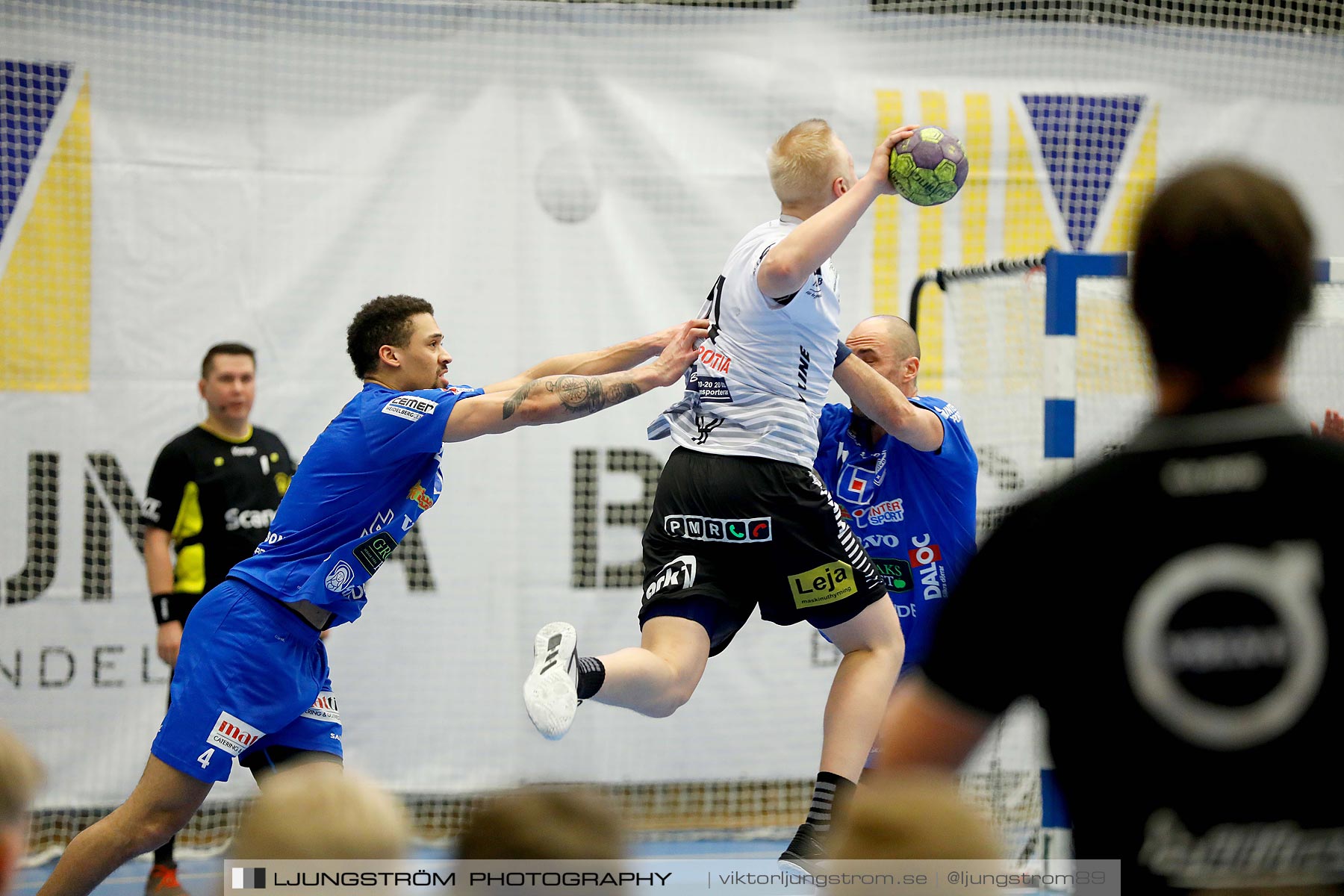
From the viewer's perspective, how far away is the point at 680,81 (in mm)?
7730

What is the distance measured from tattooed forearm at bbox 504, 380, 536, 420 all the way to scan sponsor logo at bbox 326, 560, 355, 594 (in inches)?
28.9

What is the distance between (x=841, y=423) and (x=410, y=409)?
74.3 inches

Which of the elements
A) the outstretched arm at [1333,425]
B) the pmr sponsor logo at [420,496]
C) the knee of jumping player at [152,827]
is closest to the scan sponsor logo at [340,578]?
the pmr sponsor logo at [420,496]

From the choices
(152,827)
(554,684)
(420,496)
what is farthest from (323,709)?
(554,684)

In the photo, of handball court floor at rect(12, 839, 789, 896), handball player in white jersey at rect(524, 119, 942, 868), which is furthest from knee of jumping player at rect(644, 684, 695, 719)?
handball court floor at rect(12, 839, 789, 896)

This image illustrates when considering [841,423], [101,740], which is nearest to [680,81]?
[841,423]

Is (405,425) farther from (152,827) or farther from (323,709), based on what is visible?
(152,827)

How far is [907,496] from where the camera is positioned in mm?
5188

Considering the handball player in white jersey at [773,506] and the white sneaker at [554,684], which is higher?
the handball player in white jersey at [773,506]

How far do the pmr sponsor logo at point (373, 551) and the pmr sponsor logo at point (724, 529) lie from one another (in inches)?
39.4

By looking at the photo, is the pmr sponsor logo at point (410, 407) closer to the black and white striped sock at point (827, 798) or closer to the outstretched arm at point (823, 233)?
the outstretched arm at point (823, 233)

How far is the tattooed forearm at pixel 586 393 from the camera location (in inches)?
177

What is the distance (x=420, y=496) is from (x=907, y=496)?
1929mm

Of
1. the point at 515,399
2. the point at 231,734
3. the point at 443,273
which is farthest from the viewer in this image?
the point at 443,273
